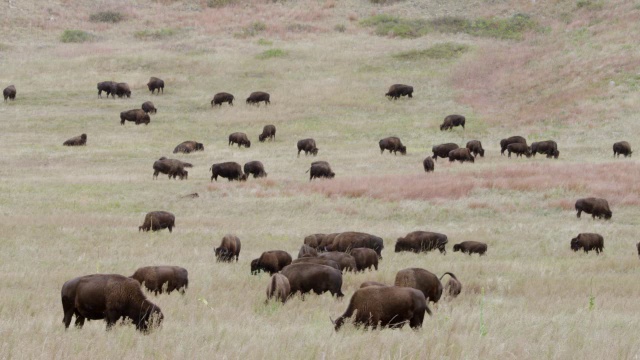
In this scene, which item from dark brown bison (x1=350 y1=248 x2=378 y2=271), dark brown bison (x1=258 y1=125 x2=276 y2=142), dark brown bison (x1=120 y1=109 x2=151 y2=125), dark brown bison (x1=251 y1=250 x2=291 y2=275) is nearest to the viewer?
dark brown bison (x1=251 y1=250 x2=291 y2=275)

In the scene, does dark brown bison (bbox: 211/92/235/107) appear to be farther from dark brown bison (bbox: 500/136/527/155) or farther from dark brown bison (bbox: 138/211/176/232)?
dark brown bison (bbox: 138/211/176/232)

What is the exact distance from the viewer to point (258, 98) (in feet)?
184

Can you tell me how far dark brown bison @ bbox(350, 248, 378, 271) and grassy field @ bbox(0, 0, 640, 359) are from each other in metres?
0.43

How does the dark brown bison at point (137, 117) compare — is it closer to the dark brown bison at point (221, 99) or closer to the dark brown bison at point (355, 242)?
the dark brown bison at point (221, 99)

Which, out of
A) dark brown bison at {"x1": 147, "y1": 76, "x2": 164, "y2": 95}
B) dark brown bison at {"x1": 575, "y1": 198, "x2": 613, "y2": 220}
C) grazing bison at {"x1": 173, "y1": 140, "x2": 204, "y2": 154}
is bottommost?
dark brown bison at {"x1": 575, "y1": 198, "x2": 613, "y2": 220}

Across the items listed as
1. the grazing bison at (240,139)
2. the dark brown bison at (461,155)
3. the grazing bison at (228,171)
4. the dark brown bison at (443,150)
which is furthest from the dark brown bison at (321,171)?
the grazing bison at (240,139)

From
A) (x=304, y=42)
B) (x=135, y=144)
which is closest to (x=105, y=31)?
A: (x=304, y=42)

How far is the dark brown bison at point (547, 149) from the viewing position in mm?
38162

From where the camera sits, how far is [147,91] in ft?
197

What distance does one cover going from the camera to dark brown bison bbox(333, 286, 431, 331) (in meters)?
9.28

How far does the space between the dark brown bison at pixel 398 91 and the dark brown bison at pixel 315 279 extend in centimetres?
4544

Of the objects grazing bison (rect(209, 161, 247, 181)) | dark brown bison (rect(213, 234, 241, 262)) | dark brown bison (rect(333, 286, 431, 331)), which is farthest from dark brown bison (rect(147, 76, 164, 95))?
dark brown bison (rect(333, 286, 431, 331))

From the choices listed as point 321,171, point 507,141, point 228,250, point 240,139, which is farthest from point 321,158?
point 228,250

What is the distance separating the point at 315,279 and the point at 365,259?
12.2 ft
